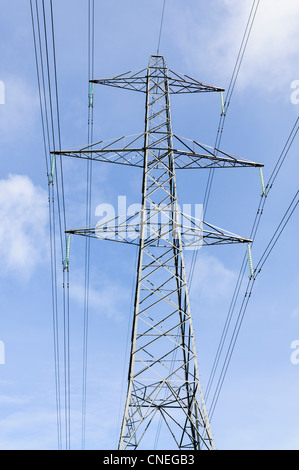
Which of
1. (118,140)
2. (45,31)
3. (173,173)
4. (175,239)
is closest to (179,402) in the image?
(175,239)

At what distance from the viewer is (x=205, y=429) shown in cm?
1500

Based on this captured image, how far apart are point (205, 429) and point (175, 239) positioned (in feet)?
23.8

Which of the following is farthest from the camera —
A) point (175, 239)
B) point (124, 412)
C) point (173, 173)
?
point (173, 173)

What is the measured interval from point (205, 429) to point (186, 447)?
1248 millimetres

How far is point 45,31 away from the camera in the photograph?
15.2 m

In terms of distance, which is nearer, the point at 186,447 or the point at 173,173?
the point at 186,447
